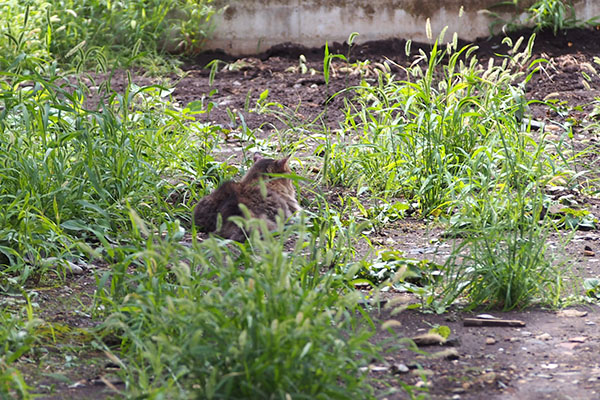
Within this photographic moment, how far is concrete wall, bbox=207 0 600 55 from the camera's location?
9.64 m

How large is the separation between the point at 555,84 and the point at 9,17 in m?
5.40

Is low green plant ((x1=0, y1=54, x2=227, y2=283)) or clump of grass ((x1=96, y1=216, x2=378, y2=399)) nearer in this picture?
clump of grass ((x1=96, y1=216, x2=378, y2=399))

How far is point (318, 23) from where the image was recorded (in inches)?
384

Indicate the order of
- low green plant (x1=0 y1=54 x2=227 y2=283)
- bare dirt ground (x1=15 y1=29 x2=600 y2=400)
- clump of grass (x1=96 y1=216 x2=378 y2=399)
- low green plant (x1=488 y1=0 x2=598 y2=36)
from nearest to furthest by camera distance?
clump of grass (x1=96 y1=216 x2=378 y2=399)
bare dirt ground (x1=15 y1=29 x2=600 y2=400)
low green plant (x1=0 y1=54 x2=227 y2=283)
low green plant (x1=488 y1=0 x2=598 y2=36)

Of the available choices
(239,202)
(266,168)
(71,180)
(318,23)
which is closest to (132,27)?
(318,23)

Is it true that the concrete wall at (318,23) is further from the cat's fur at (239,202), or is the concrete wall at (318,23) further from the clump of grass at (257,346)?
the clump of grass at (257,346)

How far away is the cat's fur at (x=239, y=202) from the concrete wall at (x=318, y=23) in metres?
5.30

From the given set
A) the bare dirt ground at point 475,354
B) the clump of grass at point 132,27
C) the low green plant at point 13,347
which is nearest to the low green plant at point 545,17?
the clump of grass at point 132,27

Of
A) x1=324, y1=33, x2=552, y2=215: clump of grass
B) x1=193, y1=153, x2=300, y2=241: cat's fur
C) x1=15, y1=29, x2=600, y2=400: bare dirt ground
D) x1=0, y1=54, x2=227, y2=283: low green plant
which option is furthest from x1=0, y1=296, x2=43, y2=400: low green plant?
x1=324, y1=33, x2=552, y2=215: clump of grass

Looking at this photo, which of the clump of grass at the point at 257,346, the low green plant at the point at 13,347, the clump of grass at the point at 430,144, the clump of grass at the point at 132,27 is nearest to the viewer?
the clump of grass at the point at 257,346

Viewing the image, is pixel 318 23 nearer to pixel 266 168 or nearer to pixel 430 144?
pixel 430 144

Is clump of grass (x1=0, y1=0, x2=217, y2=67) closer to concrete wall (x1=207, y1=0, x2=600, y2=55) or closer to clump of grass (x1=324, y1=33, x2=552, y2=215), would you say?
concrete wall (x1=207, y1=0, x2=600, y2=55)

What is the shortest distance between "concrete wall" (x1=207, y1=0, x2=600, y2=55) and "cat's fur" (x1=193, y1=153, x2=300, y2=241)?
5297mm

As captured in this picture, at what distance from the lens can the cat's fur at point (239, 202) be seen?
4.33 metres
